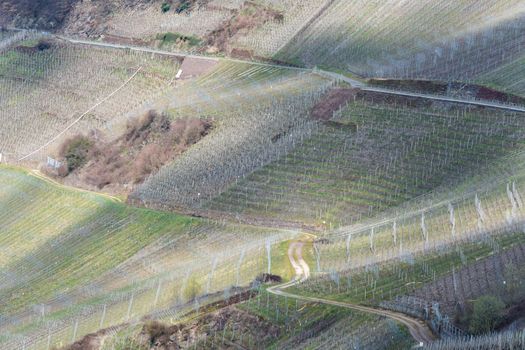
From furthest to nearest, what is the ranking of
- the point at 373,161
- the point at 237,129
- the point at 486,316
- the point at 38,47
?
the point at 38,47
the point at 237,129
the point at 373,161
the point at 486,316

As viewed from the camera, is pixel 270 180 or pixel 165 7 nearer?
pixel 270 180

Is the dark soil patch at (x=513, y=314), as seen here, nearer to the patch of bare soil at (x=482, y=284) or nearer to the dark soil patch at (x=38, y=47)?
the patch of bare soil at (x=482, y=284)

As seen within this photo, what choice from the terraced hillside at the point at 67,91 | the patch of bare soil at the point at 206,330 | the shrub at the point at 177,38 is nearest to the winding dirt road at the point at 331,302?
the patch of bare soil at the point at 206,330

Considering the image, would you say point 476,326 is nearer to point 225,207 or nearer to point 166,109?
point 225,207

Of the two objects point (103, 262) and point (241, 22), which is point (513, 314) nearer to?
point (103, 262)

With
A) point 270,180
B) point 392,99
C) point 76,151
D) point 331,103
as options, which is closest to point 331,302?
point 270,180
